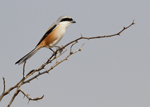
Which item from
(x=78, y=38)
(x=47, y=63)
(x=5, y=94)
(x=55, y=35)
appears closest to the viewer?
(x=5, y=94)

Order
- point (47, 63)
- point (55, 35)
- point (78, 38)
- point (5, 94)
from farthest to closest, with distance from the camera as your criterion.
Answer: point (55, 35)
point (47, 63)
point (78, 38)
point (5, 94)

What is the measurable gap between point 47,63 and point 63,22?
6.19 ft

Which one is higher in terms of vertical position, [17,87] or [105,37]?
[17,87]

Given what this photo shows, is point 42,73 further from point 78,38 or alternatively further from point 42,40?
point 42,40

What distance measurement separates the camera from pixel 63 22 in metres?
4.31

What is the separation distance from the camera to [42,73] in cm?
238

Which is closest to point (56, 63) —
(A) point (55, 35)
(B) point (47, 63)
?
(B) point (47, 63)

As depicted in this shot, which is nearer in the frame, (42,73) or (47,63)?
(42,73)

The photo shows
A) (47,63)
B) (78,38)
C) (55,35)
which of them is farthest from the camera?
(55,35)

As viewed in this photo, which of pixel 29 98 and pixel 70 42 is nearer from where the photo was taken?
pixel 29 98

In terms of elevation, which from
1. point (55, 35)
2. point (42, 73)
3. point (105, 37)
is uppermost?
point (55, 35)

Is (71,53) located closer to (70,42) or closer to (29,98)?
(70,42)

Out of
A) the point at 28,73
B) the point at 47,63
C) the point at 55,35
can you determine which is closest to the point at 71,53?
the point at 47,63

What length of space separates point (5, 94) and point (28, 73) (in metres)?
0.32
